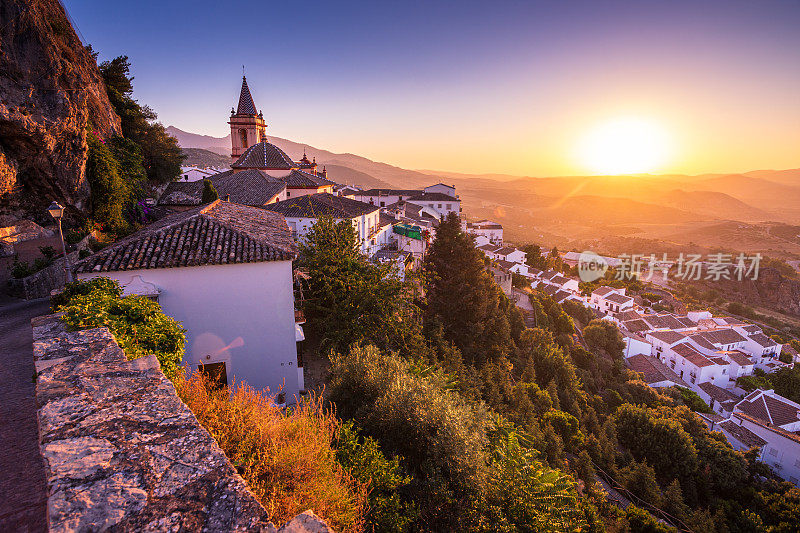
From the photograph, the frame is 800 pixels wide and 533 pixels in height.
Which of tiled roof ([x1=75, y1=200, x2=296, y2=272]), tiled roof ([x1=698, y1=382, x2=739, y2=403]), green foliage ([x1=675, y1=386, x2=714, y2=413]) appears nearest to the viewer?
tiled roof ([x1=75, y1=200, x2=296, y2=272])

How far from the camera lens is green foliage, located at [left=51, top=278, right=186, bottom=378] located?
5.55m

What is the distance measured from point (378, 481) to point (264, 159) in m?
35.7

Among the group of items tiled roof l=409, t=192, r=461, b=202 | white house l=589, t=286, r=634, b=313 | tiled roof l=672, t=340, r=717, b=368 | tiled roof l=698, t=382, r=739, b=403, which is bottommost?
tiled roof l=698, t=382, r=739, b=403

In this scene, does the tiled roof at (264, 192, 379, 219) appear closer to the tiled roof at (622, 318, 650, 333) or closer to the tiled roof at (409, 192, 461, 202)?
the tiled roof at (622, 318, 650, 333)

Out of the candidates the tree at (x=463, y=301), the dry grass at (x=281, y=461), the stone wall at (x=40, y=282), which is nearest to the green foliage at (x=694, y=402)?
the tree at (x=463, y=301)

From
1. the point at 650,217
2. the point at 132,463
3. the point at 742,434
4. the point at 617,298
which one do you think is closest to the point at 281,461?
the point at 132,463

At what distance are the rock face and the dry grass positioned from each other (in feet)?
52.8

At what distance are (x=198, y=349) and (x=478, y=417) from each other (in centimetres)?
738

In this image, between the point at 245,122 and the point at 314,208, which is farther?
the point at 245,122

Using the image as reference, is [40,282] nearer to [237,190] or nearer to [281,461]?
[237,190]

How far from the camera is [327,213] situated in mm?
18156

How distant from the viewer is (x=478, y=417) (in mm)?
7504

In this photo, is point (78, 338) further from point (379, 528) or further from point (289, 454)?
point (379, 528)

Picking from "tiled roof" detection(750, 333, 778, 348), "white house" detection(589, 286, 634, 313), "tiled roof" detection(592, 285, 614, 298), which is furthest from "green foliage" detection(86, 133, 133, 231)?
"tiled roof" detection(750, 333, 778, 348)
